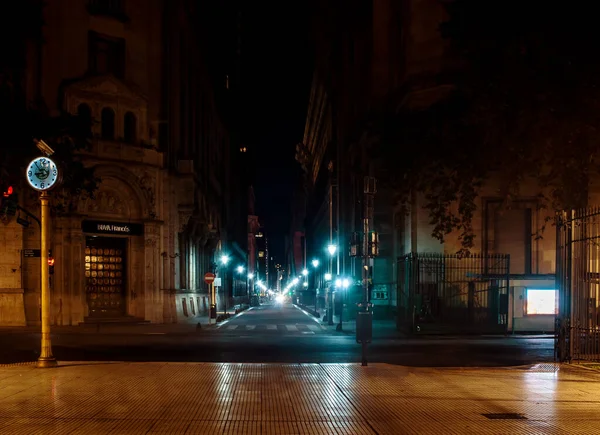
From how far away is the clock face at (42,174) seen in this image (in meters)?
14.0

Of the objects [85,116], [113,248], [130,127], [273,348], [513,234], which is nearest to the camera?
[273,348]

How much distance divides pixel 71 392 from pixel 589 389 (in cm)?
891

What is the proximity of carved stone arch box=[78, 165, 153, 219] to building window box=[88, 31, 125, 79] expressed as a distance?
16.2 feet

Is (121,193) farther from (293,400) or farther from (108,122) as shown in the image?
(293,400)

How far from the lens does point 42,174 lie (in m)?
14.1

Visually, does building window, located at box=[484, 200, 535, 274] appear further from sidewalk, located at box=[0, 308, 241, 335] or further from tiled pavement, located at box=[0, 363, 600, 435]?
tiled pavement, located at box=[0, 363, 600, 435]

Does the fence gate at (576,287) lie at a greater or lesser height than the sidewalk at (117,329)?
greater

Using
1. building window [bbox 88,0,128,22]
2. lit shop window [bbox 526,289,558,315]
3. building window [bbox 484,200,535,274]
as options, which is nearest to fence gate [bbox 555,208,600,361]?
lit shop window [bbox 526,289,558,315]

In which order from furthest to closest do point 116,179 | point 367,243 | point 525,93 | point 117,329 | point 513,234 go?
point 116,179, point 513,234, point 117,329, point 367,243, point 525,93

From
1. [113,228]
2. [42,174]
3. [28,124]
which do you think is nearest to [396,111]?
[113,228]

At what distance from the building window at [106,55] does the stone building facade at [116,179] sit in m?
0.05

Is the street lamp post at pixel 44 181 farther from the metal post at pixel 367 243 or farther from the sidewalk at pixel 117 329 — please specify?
the sidewalk at pixel 117 329

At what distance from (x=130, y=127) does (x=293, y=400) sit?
83.4 feet

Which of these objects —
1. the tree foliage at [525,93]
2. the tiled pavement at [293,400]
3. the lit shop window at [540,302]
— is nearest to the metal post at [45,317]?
the tiled pavement at [293,400]
